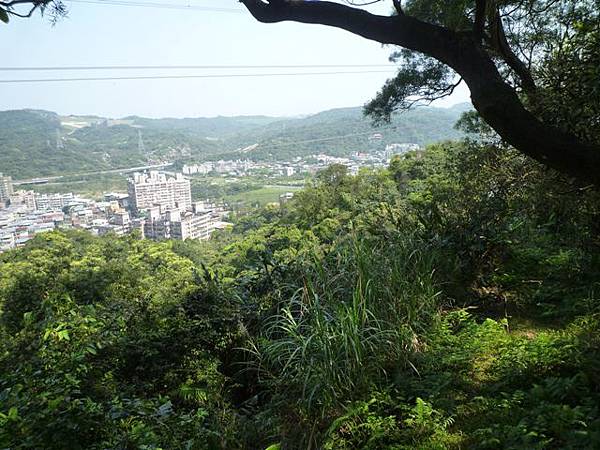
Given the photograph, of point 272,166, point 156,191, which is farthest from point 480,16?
point 272,166

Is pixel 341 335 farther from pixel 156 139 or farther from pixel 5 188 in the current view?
pixel 156 139

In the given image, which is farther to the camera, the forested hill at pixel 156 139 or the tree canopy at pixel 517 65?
the forested hill at pixel 156 139

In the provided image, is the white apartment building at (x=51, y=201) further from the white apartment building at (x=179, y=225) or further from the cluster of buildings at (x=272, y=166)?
the cluster of buildings at (x=272, y=166)

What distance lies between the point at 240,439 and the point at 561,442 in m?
1.03

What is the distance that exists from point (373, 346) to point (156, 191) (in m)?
40.9

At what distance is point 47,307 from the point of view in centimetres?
224

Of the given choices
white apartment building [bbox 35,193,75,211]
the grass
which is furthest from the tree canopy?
white apartment building [bbox 35,193,75,211]

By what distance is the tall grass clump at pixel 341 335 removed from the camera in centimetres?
162

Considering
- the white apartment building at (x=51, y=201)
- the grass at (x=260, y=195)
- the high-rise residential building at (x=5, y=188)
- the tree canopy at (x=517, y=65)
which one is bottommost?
the grass at (x=260, y=195)

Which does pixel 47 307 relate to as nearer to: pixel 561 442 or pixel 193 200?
pixel 561 442

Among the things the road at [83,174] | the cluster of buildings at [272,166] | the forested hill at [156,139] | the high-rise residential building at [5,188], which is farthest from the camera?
the cluster of buildings at [272,166]

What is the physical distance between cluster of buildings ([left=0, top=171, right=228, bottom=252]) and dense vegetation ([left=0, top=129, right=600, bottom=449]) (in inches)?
973

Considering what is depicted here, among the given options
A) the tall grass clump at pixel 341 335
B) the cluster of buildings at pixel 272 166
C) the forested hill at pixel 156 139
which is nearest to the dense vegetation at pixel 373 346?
the tall grass clump at pixel 341 335

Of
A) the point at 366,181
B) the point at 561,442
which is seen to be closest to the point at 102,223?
the point at 366,181
